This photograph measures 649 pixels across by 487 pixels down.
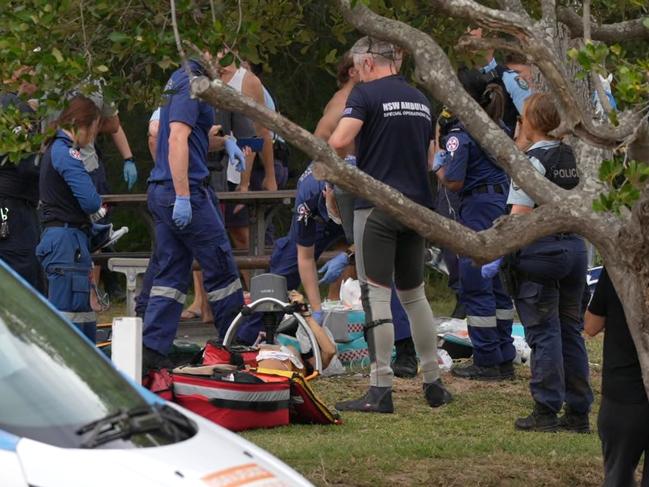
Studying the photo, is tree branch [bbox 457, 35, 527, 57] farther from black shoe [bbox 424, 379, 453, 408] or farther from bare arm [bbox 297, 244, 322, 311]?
bare arm [bbox 297, 244, 322, 311]

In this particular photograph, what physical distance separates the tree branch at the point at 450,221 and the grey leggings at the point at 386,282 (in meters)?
2.45

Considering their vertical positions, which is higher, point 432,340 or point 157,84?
point 157,84

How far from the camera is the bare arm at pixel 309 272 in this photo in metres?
9.46

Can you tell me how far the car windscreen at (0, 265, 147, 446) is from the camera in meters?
3.21

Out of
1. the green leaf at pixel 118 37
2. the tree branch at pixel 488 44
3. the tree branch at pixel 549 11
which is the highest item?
the tree branch at pixel 549 11

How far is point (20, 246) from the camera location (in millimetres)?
8828

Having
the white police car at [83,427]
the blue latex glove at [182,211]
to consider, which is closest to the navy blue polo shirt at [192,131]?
the blue latex glove at [182,211]

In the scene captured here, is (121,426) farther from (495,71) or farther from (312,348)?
(495,71)

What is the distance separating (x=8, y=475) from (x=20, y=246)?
5.99 m

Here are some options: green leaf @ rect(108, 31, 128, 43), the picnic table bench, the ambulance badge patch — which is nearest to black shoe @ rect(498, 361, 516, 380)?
the ambulance badge patch

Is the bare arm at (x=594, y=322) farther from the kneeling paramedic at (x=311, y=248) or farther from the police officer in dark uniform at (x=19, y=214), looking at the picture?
the police officer in dark uniform at (x=19, y=214)

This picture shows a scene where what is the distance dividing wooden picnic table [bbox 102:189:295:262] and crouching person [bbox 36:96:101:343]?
2.94 metres

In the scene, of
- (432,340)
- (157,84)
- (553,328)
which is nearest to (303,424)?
(432,340)

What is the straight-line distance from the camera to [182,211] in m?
8.15
